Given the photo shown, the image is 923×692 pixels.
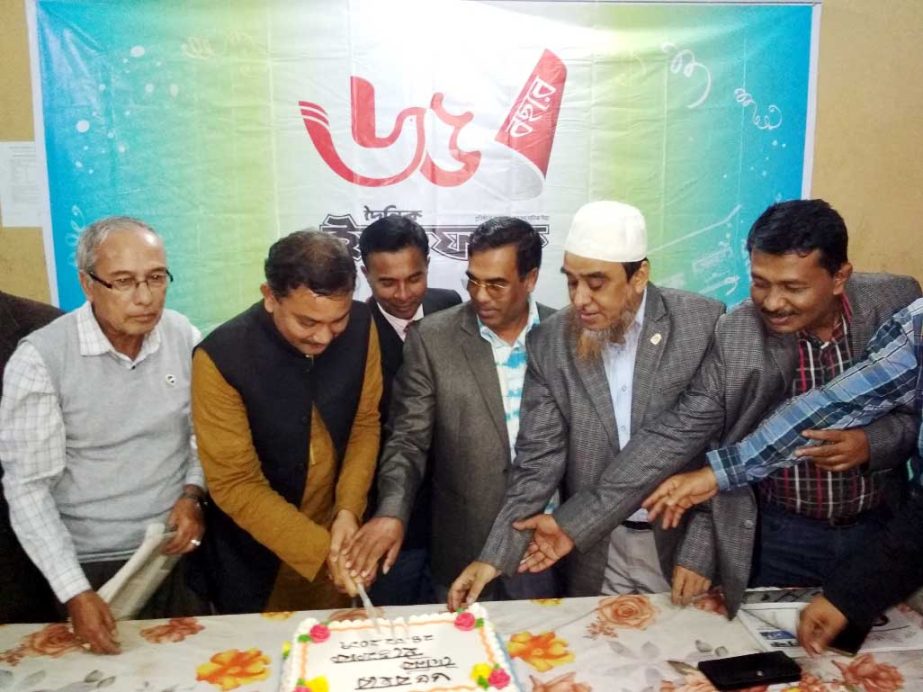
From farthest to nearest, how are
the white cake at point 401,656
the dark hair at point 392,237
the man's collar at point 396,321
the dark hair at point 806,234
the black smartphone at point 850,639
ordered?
the man's collar at point 396,321 < the dark hair at point 392,237 < the dark hair at point 806,234 < the black smartphone at point 850,639 < the white cake at point 401,656

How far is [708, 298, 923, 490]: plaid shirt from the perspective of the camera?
169 centimetres

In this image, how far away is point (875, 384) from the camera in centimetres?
171

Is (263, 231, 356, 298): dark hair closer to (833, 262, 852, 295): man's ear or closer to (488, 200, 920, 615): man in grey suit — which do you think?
(488, 200, 920, 615): man in grey suit

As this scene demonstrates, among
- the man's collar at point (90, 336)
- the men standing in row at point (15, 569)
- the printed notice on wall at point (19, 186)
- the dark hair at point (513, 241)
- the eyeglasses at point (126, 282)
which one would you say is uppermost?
the printed notice on wall at point (19, 186)

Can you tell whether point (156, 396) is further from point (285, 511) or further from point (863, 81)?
point (863, 81)

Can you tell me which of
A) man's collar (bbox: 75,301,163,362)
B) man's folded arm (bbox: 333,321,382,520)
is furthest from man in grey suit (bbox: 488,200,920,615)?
man's collar (bbox: 75,301,163,362)

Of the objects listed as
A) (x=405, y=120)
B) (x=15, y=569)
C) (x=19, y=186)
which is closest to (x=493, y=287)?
(x=405, y=120)

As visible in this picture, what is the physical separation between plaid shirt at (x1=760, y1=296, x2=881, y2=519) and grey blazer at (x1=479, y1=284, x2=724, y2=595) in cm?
27

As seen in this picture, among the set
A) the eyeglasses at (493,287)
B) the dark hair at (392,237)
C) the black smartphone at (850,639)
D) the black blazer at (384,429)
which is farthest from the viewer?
the dark hair at (392,237)

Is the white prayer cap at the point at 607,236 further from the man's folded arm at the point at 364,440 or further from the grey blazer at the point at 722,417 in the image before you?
the man's folded arm at the point at 364,440

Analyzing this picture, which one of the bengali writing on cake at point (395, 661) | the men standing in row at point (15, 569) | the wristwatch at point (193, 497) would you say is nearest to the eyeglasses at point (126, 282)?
the men standing in row at point (15, 569)

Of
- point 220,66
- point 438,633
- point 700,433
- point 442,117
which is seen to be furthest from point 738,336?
point 220,66

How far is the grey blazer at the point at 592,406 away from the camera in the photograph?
2029mm

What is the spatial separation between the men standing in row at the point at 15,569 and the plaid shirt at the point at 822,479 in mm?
Result: 2135
